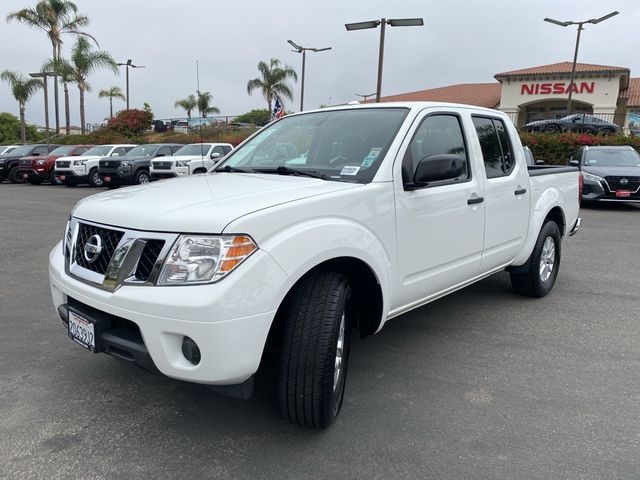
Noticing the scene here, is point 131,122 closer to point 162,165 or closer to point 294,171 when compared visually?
point 162,165

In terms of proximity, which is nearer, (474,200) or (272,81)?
(474,200)

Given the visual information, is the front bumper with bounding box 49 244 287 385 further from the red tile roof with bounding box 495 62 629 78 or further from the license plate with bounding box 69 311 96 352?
the red tile roof with bounding box 495 62 629 78

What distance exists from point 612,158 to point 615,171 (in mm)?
943

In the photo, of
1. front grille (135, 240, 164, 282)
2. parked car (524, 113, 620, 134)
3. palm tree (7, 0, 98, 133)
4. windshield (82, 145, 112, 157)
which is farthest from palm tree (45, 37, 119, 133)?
front grille (135, 240, 164, 282)

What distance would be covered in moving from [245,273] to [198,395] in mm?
1284

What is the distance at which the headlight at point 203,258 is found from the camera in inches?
90.4

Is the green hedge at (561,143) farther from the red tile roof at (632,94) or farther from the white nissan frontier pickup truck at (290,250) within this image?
the red tile roof at (632,94)

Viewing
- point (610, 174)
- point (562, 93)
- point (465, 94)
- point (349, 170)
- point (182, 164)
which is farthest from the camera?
point (465, 94)

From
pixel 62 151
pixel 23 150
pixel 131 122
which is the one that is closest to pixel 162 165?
pixel 62 151

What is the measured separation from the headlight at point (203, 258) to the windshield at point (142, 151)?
55.7 feet

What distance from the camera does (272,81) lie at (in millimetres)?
40500

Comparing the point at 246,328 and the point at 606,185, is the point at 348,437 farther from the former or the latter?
the point at 606,185

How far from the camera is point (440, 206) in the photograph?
3.45m

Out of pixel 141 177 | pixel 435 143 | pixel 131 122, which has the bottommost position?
pixel 141 177
